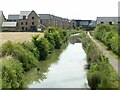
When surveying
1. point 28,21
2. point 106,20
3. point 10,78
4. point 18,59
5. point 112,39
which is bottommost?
point 106,20

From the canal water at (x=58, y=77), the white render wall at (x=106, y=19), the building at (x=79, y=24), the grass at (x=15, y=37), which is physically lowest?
the building at (x=79, y=24)

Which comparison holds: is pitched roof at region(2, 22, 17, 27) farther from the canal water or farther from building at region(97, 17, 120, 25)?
the canal water

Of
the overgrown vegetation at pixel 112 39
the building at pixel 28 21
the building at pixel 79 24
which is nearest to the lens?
the overgrown vegetation at pixel 112 39

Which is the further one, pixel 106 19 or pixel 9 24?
pixel 106 19

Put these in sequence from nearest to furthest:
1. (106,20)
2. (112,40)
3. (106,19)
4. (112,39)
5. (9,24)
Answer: (112,40) → (112,39) → (9,24) → (106,20) → (106,19)

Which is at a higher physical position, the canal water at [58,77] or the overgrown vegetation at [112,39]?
the overgrown vegetation at [112,39]

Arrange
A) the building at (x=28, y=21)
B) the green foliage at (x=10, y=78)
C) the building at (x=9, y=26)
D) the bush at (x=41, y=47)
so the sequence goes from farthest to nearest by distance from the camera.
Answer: the building at (x=9, y=26) < the building at (x=28, y=21) < the bush at (x=41, y=47) < the green foliage at (x=10, y=78)

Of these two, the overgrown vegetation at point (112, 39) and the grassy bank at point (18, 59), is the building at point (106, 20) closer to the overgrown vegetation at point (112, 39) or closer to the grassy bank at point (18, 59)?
the overgrown vegetation at point (112, 39)

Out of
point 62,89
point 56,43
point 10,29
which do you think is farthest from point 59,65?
point 10,29

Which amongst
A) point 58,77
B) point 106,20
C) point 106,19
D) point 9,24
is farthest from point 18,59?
point 106,19

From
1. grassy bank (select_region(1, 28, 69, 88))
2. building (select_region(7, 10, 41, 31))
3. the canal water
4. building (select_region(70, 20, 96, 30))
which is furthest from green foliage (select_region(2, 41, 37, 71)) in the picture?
building (select_region(70, 20, 96, 30))

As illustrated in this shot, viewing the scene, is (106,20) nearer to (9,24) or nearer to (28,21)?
(28,21)

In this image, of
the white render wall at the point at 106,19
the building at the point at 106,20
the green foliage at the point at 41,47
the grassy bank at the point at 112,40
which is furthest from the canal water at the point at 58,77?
the white render wall at the point at 106,19

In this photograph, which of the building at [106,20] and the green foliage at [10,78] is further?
the building at [106,20]
